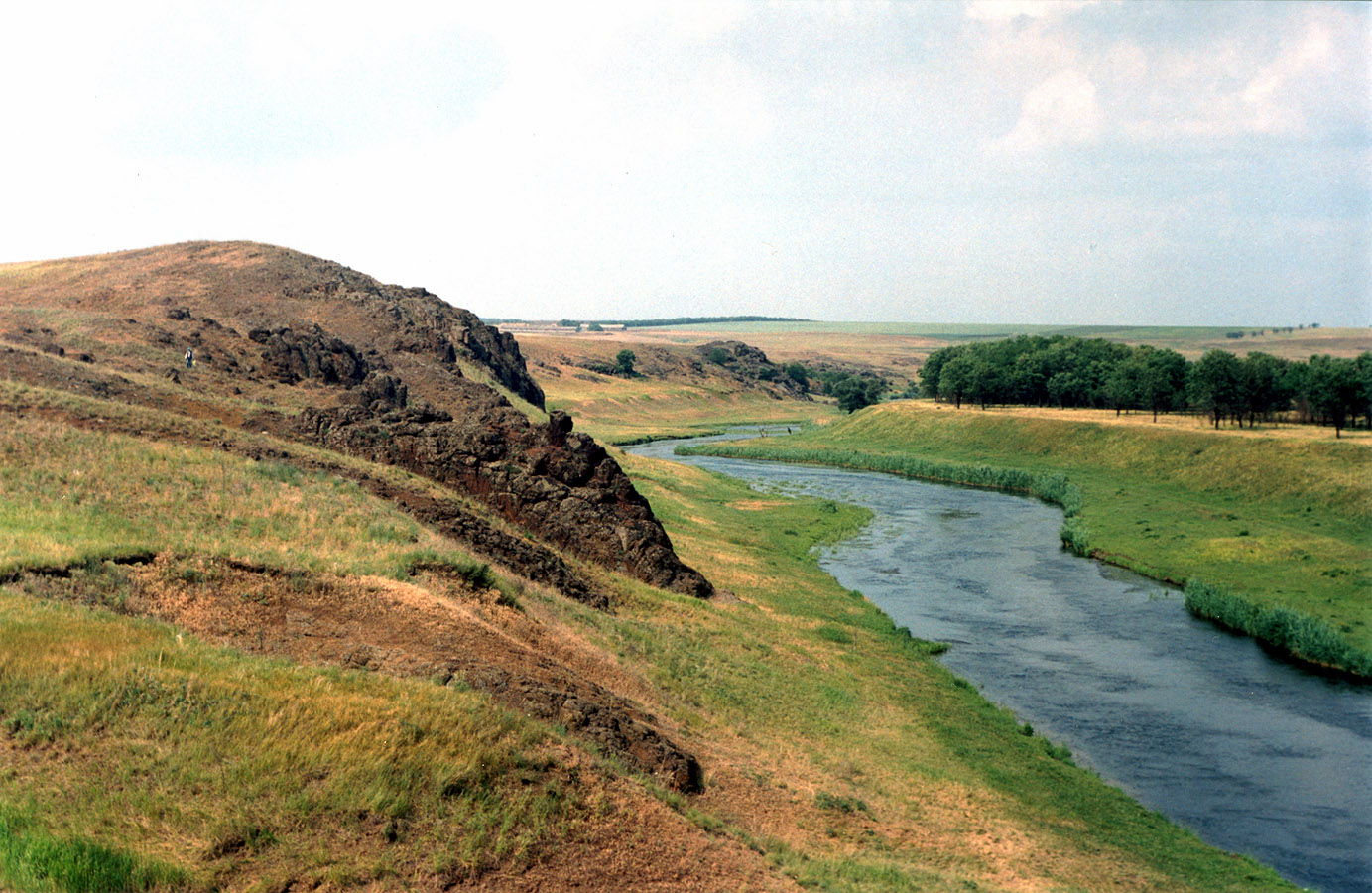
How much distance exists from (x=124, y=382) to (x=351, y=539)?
2731 centimetres

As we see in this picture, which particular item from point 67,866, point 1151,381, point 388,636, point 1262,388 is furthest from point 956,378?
point 67,866

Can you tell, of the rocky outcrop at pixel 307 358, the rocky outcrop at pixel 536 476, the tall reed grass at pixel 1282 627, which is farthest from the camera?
the rocky outcrop at pixel 307 358

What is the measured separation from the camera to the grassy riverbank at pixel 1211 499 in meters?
48.7

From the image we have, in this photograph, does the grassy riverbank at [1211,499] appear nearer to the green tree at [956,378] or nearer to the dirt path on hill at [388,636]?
the green tree at [956,378]

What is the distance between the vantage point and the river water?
2822 cm

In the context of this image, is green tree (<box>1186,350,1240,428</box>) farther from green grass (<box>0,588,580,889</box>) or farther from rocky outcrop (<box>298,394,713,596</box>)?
green grass (<box>0,588,580,889</box>)

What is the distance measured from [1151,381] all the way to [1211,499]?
42.4 metres

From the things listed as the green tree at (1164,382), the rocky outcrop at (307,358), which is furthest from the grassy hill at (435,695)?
the green tree at (1164,382)

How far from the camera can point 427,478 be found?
42469 millimetres

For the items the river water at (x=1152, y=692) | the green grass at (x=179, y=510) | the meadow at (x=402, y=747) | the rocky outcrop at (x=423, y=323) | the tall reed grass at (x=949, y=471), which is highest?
the rocky outcrop at (x=423, y=323)

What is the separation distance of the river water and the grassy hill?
2.57m

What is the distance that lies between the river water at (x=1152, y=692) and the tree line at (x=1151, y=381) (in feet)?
158

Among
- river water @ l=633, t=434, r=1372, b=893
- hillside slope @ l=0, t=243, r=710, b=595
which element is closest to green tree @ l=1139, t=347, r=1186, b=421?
river water @ l=633, t=434, r=1372, b=893

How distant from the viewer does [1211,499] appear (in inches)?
3164
